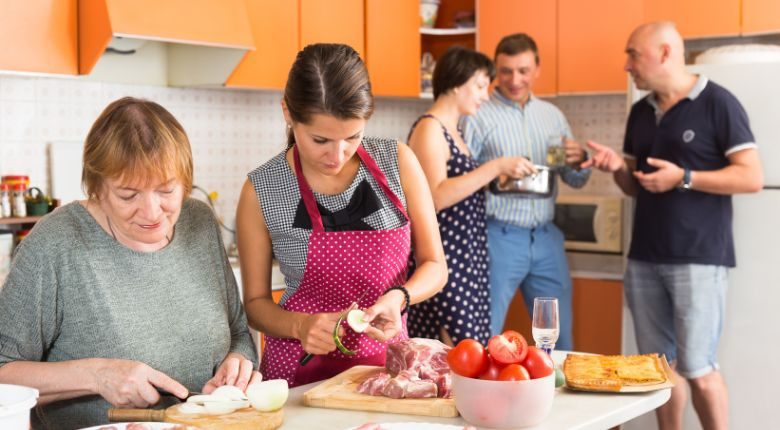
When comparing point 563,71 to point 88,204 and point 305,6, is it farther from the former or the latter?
point 88,204

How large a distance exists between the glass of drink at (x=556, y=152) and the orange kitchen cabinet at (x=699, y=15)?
2.82 ft

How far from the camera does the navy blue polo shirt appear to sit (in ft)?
11.0

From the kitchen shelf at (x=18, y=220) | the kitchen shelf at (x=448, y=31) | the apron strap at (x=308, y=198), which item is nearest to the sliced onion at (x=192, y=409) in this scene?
the apron strap at (x=308, y=198)

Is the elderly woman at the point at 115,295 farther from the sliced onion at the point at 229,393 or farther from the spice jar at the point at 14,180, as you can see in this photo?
the spice jar at the point at 14,180

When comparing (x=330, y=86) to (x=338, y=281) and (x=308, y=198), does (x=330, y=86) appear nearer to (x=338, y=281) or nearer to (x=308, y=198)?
(x=308, y=198)

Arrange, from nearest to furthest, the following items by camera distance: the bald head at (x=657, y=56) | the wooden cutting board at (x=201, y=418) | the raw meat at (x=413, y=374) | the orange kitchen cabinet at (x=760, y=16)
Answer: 1. the wooden cutting board at (x=201, y=418)
2. the raw meat at (x=413, y=374)
3. the bald head at (x=657, y=56)
4. the orange kitchen cabinet at (x=760, y=16)

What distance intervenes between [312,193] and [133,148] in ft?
1.91

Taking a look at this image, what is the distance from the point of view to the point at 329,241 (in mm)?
2135

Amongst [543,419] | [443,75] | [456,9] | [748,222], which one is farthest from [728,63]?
[543,419]

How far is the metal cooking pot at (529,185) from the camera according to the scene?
346 cm

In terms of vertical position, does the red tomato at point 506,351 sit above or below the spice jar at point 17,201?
below

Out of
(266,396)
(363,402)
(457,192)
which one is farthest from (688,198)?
(266,396)

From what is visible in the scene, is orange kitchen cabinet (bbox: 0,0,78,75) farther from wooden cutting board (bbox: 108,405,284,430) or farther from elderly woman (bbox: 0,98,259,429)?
wooden cutting board (bbox: 108,405,284,430)

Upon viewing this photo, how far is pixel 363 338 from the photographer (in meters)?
2.13
